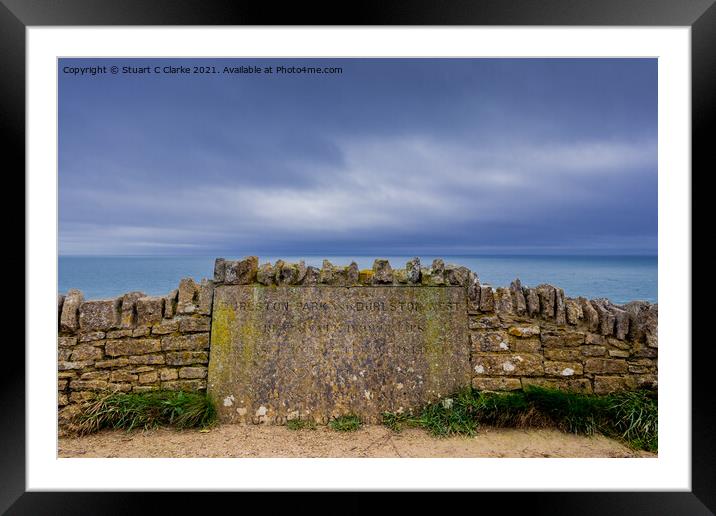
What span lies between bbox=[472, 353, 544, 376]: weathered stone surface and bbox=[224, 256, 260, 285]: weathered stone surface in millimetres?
2703

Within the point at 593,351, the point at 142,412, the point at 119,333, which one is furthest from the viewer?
the point at 593,351

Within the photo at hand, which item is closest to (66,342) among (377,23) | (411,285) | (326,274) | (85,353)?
(85,353)

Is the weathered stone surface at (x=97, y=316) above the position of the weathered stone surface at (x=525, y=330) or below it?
above

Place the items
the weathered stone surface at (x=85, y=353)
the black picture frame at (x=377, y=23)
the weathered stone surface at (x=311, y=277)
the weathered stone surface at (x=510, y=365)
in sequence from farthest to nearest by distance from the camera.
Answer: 1. the weathered stone surface at (x=311, y=277)
2. the weathered stone surface at (x=510, y=365)
3. the weathered stone surface at (x=85, y=353)
4. the black picture frame at (x=377, y=23)

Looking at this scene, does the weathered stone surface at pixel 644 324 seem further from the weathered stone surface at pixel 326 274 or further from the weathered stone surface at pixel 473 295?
the weathered stone surface at pixel 326 274

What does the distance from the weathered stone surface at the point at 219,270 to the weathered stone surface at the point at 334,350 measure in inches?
4.4

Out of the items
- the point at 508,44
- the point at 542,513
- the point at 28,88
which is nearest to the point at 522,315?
the point at 542,513

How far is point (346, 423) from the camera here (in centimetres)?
376

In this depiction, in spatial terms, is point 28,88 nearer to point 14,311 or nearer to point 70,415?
point 14,311

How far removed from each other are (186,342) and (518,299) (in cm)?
376

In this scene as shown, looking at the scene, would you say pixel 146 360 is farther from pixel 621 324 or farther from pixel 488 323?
pixel 621 324

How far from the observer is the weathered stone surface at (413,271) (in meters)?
4.08

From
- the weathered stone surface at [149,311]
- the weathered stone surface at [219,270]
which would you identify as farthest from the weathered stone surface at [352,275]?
the weathered stone surface at [149,311]

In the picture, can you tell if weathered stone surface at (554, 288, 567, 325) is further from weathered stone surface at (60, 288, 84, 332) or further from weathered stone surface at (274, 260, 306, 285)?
weathered stone surface at (60, 288, 84, 332)
